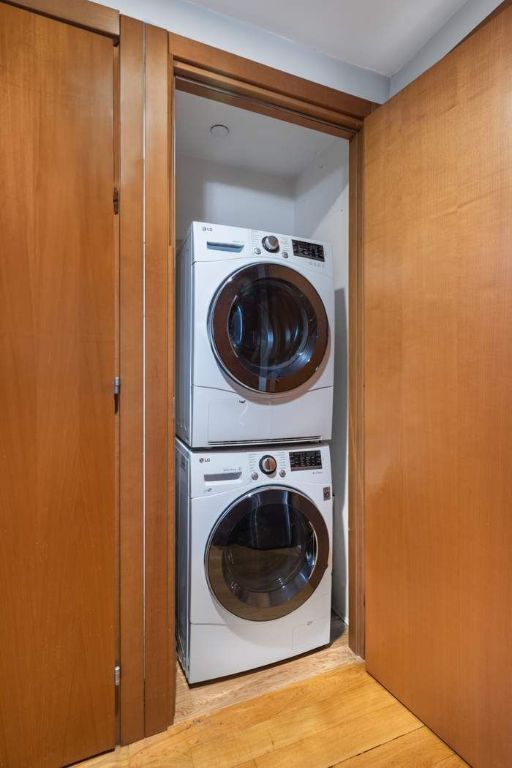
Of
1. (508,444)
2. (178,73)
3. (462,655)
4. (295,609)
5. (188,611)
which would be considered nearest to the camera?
(508,444)

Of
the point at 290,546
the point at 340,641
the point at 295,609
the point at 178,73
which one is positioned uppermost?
the point at 178,73

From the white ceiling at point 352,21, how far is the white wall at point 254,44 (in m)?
0.03

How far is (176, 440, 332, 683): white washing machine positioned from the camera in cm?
147

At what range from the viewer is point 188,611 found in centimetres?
148

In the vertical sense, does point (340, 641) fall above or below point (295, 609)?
below

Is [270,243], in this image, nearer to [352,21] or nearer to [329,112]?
[329,112]

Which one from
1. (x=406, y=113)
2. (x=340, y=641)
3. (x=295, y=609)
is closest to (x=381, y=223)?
(x=406, y=113)

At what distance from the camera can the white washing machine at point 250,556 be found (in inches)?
58.1

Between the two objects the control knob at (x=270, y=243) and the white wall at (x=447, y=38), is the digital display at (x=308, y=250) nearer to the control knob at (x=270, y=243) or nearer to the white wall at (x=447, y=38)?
the control knob at (x=270, y=243)

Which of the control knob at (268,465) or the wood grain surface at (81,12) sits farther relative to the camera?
the control knob at (268,465)

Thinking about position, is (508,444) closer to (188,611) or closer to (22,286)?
(188,611)

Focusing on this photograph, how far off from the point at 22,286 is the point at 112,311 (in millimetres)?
246

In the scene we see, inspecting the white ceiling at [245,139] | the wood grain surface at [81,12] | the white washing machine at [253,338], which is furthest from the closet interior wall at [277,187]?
the wood grain surface at [81,12]

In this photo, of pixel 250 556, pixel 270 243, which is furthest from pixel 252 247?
pixel 250 556
